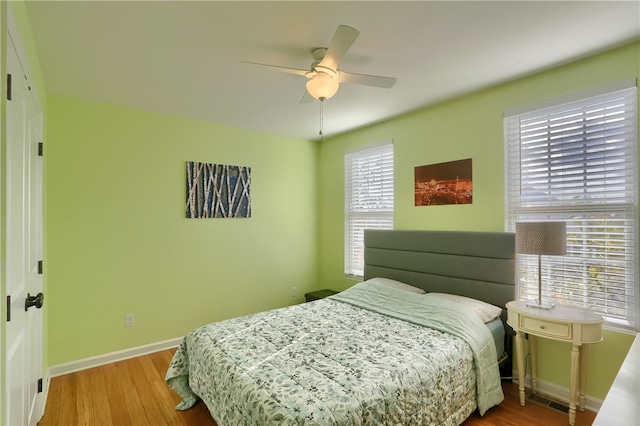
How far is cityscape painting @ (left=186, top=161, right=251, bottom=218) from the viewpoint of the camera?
3.57 metres

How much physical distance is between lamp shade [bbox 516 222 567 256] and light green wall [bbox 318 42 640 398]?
48cm

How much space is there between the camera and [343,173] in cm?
434

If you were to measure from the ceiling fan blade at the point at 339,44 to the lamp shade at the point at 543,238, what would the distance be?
5.79 feet

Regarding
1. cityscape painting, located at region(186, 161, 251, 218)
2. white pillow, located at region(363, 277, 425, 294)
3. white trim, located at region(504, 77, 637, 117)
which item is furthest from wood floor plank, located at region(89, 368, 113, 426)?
white trim, located at region(504, 77, 637, 117)

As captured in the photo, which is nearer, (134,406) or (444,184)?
(134,406)

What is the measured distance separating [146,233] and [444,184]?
3106 millimetres

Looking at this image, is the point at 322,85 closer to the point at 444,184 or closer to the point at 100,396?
the point at 444,184

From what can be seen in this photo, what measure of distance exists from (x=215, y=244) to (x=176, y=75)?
6.30 feet

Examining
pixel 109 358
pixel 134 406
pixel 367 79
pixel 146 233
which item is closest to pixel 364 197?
pixel 367 79

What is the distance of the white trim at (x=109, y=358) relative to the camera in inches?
112

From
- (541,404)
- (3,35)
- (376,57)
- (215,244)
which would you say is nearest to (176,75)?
(3,35)

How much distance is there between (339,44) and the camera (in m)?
1.69

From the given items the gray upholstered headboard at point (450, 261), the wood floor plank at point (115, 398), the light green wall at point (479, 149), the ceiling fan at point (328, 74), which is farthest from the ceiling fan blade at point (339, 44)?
the wood floor plank at point (115, 398)

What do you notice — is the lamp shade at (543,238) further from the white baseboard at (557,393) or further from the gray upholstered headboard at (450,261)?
the white baseboard at (557,393)
